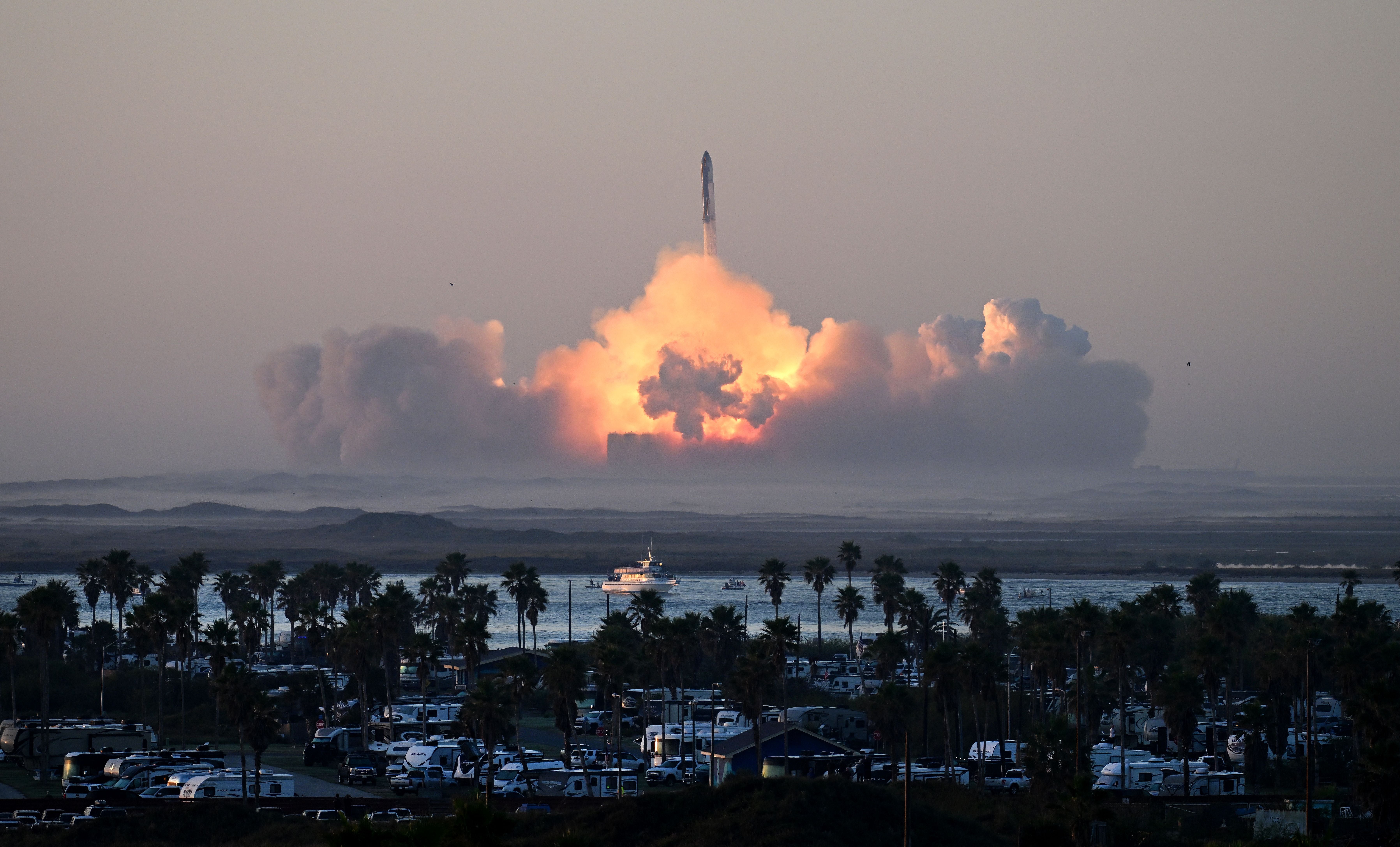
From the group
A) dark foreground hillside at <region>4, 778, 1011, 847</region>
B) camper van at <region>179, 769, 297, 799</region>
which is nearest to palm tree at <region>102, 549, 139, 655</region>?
camper van at <region>179, 769, 297, 799</region>

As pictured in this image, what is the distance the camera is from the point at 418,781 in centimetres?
6569

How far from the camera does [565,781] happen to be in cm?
6344

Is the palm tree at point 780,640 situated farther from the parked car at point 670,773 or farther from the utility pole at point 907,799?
the utility pole at point 907,799

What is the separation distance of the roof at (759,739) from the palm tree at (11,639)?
1445 inches

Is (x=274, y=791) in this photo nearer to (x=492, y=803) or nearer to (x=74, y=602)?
(x=492, y=803)

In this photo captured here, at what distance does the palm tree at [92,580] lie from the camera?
117 meters

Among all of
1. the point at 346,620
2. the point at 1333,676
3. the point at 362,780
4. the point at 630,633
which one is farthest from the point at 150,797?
the point at 1333,676

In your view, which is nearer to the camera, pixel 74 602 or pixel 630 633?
pixel 630 633

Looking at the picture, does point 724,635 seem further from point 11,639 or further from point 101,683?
point 11,639

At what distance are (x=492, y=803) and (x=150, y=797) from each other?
13.6 m

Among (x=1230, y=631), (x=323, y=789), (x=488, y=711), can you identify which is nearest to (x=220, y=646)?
(x=323, y=789)

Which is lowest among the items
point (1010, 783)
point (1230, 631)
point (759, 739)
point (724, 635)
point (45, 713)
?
point (1010, 783)

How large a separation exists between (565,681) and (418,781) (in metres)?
7.61

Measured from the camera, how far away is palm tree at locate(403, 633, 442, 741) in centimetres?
8031
